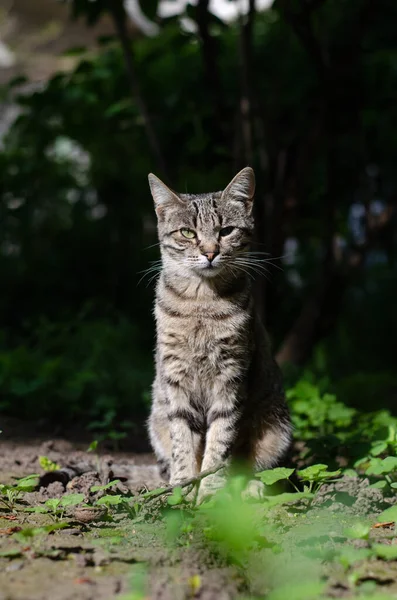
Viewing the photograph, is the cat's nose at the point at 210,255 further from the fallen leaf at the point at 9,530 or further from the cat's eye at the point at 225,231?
the fallen leaf at the point at 9,530

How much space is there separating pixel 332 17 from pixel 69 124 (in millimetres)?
2421

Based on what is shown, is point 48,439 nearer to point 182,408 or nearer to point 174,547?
point 182,408

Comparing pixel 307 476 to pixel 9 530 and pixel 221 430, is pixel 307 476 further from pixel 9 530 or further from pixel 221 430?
pixel 9 530

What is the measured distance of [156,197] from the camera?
147 inches

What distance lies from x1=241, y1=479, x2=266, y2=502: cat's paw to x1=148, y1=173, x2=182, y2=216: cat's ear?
1.38 metres

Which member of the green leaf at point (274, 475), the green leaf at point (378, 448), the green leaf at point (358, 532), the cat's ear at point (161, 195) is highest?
the cat's ear at point (161, 195)

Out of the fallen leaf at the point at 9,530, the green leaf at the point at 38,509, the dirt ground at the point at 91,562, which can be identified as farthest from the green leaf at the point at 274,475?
the fallen leaf at the point at 9,530

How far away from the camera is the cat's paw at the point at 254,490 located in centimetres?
321

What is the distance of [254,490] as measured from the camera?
336 cm

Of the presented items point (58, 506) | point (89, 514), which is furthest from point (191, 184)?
point (89, 514)

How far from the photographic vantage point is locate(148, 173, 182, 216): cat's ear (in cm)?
365

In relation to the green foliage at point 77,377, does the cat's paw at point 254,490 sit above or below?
below

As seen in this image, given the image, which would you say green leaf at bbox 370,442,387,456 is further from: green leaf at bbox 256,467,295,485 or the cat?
green leaf at bbox 256,467,295,485

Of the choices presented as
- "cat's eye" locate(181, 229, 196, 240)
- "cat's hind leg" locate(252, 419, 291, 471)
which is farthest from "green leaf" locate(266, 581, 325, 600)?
"cat's eye" locate(181, 229, 196, 240)
